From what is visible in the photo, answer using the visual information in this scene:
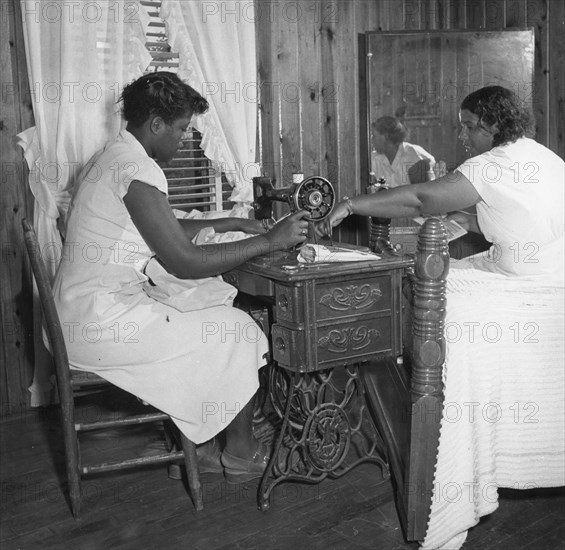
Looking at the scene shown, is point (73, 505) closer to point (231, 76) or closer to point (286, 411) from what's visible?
point (286, 411)

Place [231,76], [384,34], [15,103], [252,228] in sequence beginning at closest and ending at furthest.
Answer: [252,228], [15,103], [231,76], [384,34]

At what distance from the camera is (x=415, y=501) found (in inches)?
113

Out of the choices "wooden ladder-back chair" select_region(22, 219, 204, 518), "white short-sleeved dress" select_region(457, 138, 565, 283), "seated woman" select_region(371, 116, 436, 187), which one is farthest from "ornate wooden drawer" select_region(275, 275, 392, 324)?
"seated woman" select_region(371, 116, 436, 187)

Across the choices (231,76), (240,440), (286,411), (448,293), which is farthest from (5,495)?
(231,76)

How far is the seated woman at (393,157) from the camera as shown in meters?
5.05

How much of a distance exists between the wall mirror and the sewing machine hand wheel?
6.69 feet

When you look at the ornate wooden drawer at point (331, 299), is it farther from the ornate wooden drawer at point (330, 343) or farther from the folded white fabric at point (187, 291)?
the folded white fabric at point (187, 291)

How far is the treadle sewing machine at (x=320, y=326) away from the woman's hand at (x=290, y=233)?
7 centimetres

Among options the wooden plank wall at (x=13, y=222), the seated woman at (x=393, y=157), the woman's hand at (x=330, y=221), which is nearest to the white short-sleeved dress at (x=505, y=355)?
the woman's hand at (x=330, y=221)

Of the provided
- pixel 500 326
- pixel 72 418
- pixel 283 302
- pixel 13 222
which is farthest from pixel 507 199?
pixel 13 222

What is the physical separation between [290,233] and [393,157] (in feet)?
7.14

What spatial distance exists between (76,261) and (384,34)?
277cm

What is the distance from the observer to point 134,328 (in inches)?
122

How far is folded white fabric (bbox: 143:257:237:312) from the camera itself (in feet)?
10.3
